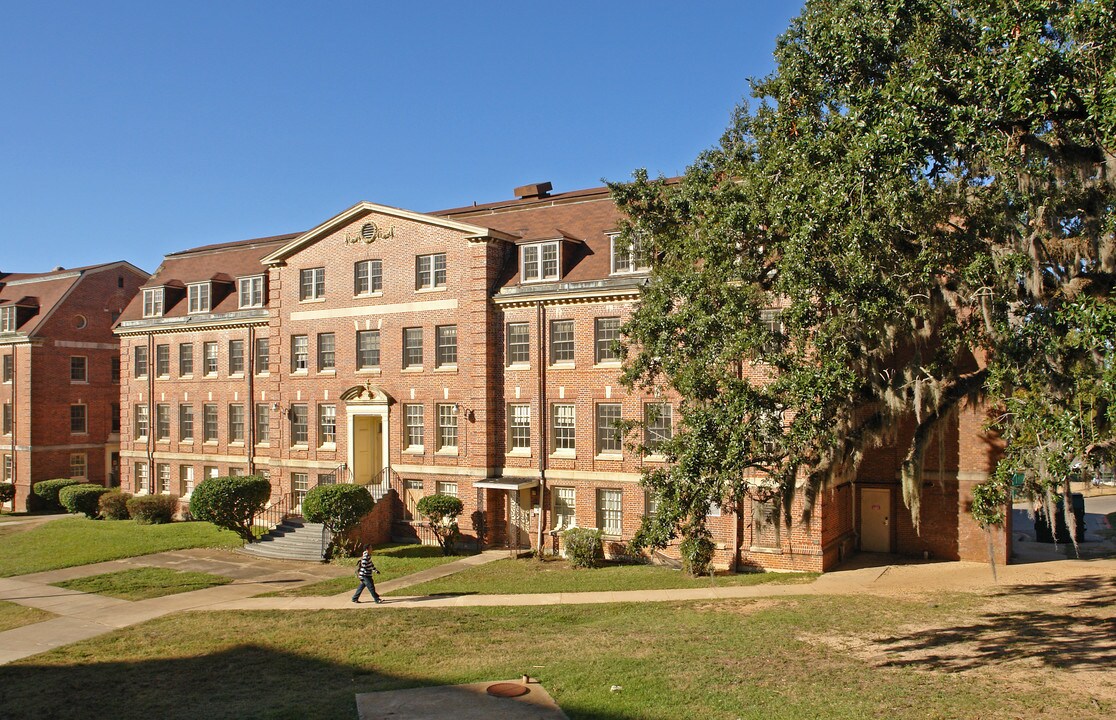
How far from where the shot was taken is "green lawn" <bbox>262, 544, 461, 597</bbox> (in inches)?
934

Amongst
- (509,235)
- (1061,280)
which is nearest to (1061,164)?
(1061,280)

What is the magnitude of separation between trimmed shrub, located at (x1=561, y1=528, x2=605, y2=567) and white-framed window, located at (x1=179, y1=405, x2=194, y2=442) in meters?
21.2

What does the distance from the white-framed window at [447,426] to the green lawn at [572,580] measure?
5.53 meters

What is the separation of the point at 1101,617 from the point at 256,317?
3110 centimetres

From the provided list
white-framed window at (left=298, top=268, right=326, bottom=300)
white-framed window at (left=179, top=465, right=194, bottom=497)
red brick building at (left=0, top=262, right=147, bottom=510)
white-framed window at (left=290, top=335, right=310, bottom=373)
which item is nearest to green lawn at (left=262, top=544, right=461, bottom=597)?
white-framed window at (left=290, top=335, right=310, bottom=373)

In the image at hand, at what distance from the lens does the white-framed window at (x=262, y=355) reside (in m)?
36.5

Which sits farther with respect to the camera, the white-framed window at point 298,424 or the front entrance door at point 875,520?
the white-framed window at point 298,424

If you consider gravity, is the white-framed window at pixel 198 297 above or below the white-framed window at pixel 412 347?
above

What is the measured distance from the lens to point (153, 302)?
1634 inches

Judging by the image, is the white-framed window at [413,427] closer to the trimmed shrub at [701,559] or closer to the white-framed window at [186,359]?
the trimmed shrub at [701,559]

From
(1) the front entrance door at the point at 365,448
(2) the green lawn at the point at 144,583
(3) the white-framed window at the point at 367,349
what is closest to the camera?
(2) the green lawn at the point at 144,583

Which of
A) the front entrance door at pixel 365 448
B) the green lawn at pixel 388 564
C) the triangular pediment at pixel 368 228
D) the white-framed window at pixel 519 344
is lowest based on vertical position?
the green lawn at pixel 388 564

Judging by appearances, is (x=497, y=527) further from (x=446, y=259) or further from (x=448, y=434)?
(x=446, y=259)

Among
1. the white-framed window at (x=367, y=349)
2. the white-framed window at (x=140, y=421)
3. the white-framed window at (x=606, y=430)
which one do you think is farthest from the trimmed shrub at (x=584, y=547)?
the white-framed window at (x=140, y=421)
